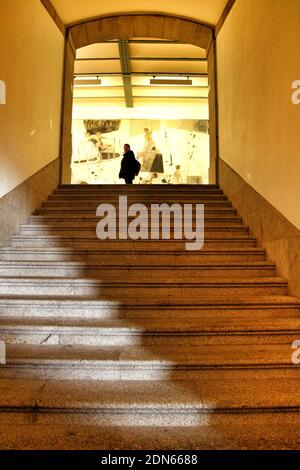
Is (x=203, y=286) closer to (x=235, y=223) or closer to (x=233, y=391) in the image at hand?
(x=233, y=391)

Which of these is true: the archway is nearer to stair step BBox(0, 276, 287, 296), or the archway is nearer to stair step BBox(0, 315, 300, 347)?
stair step BBox(0, 276, 287, 296)

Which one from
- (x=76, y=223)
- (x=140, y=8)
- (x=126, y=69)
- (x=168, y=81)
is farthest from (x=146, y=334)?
(x=168, y=81)

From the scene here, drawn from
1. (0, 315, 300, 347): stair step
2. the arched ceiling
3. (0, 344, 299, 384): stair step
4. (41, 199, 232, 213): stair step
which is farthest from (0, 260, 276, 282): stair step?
the arched ceiling

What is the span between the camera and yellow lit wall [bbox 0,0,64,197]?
4652 millimetres

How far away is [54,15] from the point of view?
6852mm

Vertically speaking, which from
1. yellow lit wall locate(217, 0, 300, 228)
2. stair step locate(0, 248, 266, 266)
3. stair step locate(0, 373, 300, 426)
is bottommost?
stair step locate(0, 373, 300, 426)

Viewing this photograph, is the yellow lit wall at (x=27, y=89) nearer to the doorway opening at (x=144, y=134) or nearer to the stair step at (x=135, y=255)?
the stair step at (x=135, y=255)

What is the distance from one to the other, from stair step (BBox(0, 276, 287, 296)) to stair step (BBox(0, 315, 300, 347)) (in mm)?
Answer: 618

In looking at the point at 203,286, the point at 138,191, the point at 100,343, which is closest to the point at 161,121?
the point at 138,191

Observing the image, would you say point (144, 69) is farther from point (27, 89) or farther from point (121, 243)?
point (121, 243)

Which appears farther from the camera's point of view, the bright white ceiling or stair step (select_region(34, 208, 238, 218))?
the bright white ceiling

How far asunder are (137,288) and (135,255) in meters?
0.71

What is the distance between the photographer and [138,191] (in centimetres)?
611

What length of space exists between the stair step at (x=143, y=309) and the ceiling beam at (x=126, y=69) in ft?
25.5
